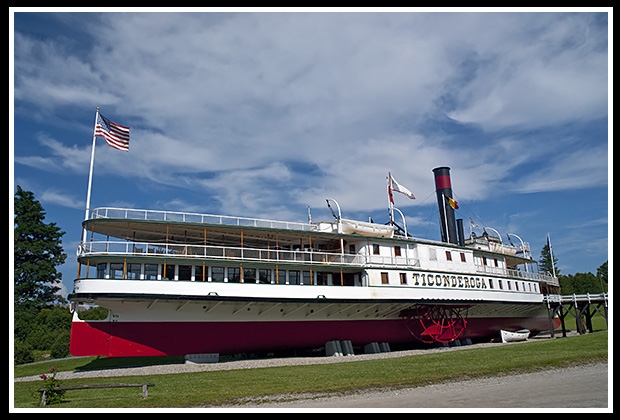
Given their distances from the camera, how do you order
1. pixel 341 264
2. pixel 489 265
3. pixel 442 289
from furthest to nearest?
pixel 489 265 → pixel 442 289 → pixel 341 264

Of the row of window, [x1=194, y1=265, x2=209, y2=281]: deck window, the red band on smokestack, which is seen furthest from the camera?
the red band on smokestack

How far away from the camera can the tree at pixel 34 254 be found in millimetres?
45125

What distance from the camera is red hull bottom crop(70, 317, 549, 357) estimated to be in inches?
806

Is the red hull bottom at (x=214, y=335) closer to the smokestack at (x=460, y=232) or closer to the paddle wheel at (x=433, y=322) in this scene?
the paddle wheel at (x=433, y=322)

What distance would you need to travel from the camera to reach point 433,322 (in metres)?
29.1

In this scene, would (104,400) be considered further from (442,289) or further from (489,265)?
Result: (489,265)

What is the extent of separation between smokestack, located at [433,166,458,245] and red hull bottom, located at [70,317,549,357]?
10078 millimetres

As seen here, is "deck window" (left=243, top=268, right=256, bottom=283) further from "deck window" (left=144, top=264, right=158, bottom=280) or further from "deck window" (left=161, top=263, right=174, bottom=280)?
"deck window" (left=144, top=264, right=158, bottom=280)

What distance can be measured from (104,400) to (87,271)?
11124mm

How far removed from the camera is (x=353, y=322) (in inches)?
1048

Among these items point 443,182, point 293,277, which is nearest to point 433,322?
point 293,277


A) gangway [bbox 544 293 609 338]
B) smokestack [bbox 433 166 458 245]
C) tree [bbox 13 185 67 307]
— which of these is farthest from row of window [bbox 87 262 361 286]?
tree [bbox 13 185 67 307]

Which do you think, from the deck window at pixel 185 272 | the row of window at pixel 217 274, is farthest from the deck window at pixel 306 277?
the deck window at pixel 185 272
